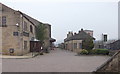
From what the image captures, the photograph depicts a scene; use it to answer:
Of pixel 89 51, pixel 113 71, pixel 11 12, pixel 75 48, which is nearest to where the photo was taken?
pixel 113 71

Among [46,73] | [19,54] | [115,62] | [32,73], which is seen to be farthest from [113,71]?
[19,54]

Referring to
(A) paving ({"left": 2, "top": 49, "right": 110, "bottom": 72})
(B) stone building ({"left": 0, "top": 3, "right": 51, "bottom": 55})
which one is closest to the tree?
(B) stone building ({"left": 0, "top": 3, "right": 51, "bottom": 55})

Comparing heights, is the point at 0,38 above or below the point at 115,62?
above

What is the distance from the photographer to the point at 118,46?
27.5 m

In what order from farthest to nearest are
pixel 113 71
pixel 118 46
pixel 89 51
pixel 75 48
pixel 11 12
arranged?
pixel 75 48
pixel 89 51
pixel 118 46
pixel 11 12
pixel 113 71

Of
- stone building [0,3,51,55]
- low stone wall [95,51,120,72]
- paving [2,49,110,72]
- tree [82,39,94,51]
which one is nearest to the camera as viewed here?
low stone wall [95,51,120,72]

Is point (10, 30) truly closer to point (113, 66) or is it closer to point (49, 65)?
point (49, 65)

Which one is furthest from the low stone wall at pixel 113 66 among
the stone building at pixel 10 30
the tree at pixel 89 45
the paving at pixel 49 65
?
the tree at pixel 89 45

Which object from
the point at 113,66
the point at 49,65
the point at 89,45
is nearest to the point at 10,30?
the point at 49,65

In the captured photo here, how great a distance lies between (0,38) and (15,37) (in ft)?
7.67

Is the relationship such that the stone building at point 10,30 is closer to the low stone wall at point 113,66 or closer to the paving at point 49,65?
the paving at point 49,65

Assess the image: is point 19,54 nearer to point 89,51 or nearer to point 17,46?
point 17,46

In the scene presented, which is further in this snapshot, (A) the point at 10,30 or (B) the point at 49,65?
(A) the point at 10,30

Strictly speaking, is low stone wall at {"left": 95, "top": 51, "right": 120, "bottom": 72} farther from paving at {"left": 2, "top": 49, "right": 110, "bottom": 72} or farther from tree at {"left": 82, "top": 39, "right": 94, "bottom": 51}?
tree at {"left": 82, "top": 39, "right": 94, "bottom": 51}
